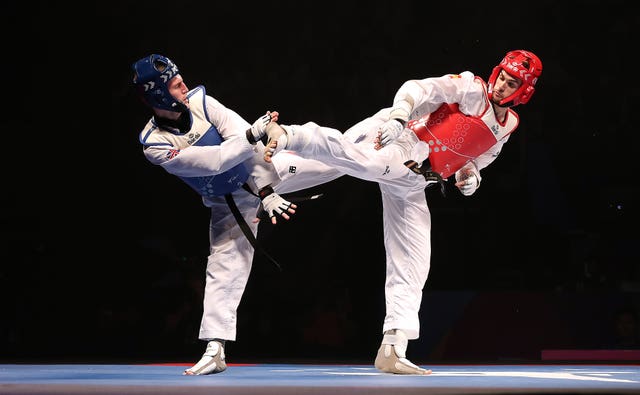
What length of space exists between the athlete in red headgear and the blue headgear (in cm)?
72

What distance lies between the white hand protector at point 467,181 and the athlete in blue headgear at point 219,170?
1.97ft

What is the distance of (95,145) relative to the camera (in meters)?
5.61

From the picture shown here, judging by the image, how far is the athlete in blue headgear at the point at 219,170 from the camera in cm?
339

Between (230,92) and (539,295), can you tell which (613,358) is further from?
(230,92)

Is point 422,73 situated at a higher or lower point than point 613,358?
higher

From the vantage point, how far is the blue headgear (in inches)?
135

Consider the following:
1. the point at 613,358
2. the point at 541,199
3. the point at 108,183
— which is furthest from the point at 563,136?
the point at 108,183

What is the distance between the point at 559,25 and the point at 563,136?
82 centimetres

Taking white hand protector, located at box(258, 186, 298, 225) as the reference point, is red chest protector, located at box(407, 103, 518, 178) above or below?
above

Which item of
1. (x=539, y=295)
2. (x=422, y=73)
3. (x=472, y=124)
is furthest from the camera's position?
(x=422, y=73)

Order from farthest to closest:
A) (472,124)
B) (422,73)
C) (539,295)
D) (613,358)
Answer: (422,73)
(539,295)
(613,358)
(472,124)

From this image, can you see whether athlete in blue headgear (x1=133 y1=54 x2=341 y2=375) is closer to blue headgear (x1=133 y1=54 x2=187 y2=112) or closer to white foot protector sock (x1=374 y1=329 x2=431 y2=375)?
blue headgear (x1=133 y1=54 x2=187 y2=112)

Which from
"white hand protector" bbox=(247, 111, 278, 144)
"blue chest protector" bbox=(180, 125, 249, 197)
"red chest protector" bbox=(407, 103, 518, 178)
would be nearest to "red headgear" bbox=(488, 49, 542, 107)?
"red chest protector" bbox=(407, 103, 518, 178)

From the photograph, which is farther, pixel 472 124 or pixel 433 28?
pixel 433 28
